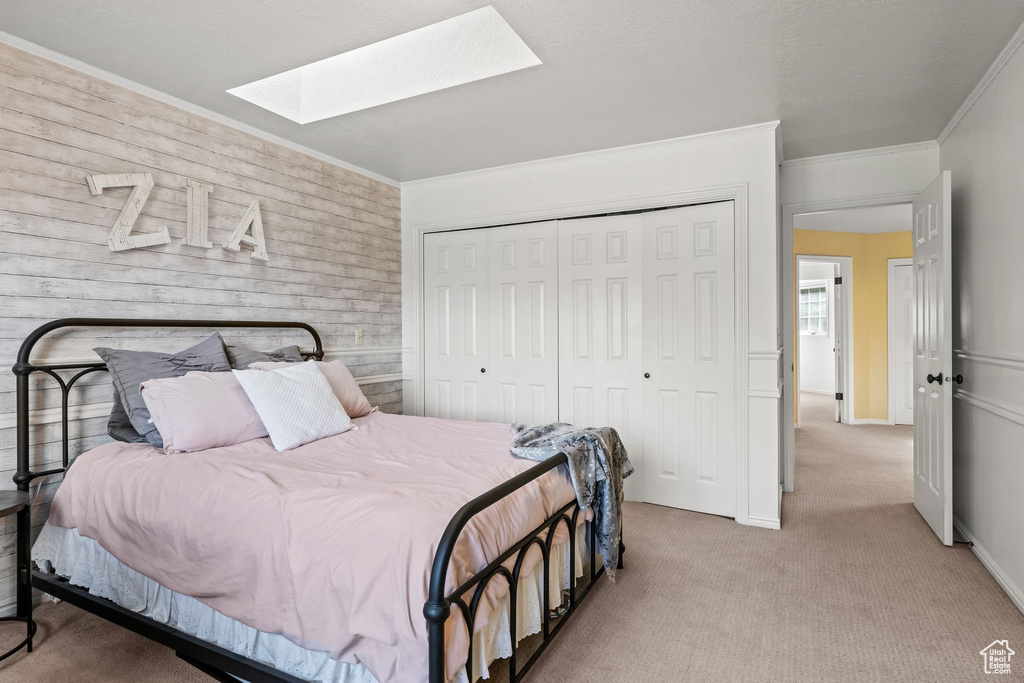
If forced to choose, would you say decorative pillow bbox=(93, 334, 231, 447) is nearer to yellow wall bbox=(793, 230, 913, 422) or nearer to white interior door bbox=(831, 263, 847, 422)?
yellow wall bbox=(793, 230, 913, 422)

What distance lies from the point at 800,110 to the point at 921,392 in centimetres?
189

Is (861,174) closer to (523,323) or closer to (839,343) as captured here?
(523,323)

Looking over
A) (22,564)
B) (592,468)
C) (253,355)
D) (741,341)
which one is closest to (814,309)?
(741,341)

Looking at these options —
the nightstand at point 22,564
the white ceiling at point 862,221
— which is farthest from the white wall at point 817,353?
the nightstand at point 22,564

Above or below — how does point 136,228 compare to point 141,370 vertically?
above

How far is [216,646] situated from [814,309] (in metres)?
10.4

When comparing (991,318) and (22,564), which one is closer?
(22,564)

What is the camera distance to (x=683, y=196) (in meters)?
3.59

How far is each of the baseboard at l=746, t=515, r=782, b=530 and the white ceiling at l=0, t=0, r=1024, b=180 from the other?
240 centimetres

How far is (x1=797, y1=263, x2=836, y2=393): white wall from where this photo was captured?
9320 millimetres

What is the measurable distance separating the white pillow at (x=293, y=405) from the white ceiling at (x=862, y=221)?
16.5 feet

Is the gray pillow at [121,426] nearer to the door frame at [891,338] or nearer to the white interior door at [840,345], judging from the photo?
the white interior door at [840,345]

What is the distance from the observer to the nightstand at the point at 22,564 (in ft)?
6.72

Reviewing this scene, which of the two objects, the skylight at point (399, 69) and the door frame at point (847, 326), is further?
the door frame at point (847, 326)
